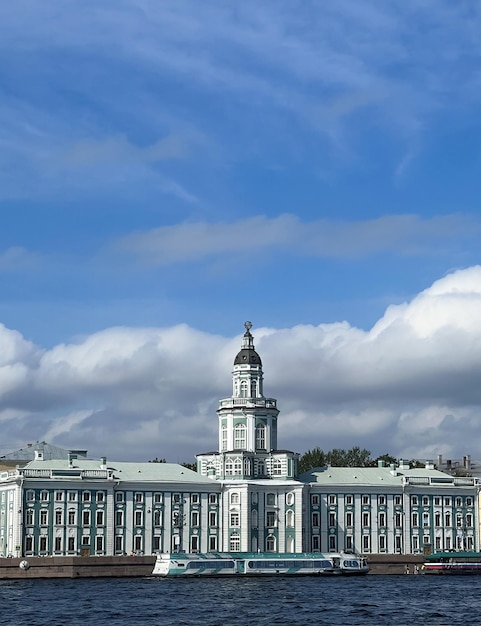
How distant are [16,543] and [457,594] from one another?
5215cm

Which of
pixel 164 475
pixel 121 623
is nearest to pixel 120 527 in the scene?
Answer: pixel 164 475

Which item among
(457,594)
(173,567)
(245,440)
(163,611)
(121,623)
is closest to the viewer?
(121,623)

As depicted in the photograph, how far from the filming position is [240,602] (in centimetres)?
10075

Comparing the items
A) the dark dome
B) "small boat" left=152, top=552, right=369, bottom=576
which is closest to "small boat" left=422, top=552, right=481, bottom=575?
"small boat" left=152, top=552, right=369, bottom=576

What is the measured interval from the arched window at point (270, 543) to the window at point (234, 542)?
353cm

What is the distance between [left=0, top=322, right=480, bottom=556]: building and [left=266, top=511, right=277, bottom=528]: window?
117 millimetres

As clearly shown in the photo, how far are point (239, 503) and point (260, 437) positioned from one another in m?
9.73

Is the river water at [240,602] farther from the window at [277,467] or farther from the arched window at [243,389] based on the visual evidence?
the arched window at [243,389]

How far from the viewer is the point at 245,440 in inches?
6240

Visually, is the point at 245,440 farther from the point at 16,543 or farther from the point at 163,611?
the point at 163,611

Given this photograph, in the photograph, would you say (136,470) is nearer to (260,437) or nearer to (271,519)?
(260,437)

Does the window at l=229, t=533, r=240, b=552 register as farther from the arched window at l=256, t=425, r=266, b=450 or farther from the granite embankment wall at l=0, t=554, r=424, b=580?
the granite embankment wall at l=0, t=554, r=424, b=580

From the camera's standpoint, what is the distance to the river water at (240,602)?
84.6m

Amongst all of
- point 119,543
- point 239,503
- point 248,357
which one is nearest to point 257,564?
point 239,503
